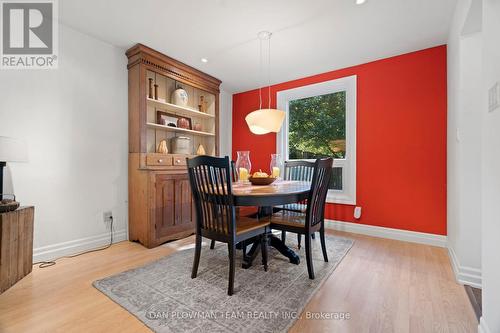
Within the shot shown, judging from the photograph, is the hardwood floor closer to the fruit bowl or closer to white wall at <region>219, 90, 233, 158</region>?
the fruit bowl

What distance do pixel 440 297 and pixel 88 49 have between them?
4.02 meters

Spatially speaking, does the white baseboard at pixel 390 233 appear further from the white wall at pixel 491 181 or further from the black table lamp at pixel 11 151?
the black table lamp at pixel 11 151

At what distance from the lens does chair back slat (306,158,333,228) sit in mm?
1842

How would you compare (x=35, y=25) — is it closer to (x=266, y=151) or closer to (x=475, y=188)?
(x=266, y=151)

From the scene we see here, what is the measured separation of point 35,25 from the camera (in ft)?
7.20

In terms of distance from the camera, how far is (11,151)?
69.2 inches

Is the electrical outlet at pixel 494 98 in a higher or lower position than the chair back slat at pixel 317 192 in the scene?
higher

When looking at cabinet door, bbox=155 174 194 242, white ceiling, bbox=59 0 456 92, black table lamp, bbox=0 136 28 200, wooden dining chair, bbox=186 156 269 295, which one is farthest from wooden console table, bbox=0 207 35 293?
white ceiling, bbox=59 0 456 92

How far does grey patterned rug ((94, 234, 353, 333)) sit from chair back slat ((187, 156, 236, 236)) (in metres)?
0.44

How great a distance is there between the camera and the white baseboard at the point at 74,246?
220 cm

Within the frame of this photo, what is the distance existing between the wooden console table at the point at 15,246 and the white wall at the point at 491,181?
117 inches

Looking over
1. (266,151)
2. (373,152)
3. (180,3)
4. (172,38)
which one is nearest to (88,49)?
(172,38)

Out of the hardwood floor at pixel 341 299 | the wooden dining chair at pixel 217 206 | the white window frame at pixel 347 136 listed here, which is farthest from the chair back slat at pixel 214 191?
the white window frame at pixel 347 136

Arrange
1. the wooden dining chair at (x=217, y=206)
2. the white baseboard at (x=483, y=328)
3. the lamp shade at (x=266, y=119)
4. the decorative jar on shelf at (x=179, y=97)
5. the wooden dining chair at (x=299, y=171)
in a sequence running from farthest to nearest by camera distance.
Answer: the decorative jar on shelf at (x=179, y=97) < the wooden dining chair at (x=299, y=171) < the lamp shade at (x=266, y=119) < the wooden dining chair at (x=217, y=206) < the white baseboard at (x=483, y=328)
